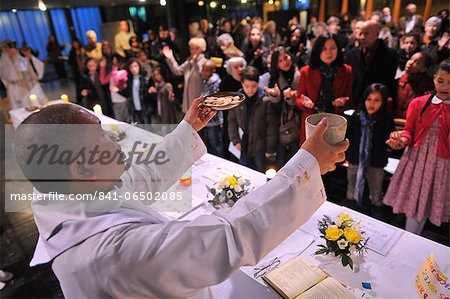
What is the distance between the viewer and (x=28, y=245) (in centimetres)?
282

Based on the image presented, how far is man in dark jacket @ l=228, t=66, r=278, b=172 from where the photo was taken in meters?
3.00

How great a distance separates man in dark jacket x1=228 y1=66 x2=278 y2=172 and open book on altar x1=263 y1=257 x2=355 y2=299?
5.96ft

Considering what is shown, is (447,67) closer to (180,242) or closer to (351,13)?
(180,242)

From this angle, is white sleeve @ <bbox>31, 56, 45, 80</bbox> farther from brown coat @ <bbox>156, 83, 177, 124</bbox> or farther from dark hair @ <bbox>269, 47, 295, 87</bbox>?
dark hair @ <bbox>269, 47, 295, 87</bbox>

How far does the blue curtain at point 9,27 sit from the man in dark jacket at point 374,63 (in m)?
10.4

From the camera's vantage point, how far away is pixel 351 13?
24.8 ft

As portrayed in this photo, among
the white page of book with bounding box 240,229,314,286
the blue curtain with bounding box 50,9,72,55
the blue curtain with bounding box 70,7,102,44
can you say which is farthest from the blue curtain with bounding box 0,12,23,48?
the white page of book with bounding box 240,229,314,286

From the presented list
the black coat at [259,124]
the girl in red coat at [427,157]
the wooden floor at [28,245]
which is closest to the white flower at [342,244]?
the girl in red coat at [427,157]

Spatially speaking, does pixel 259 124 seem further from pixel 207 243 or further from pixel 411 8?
pixel 411 8

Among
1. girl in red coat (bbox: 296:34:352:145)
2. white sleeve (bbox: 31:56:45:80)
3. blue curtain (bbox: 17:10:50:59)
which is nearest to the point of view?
girl in red coat (bbox: 296:34:352:145)

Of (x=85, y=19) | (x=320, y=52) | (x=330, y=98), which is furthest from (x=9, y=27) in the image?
(x=330, y=98)

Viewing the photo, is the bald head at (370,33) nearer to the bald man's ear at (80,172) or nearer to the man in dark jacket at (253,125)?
the man in dark jacket at (253,125)

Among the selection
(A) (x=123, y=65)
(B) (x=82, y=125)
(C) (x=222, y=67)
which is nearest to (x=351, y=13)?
(C) (x=222, y=67)

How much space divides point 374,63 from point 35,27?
10893 millimetres
